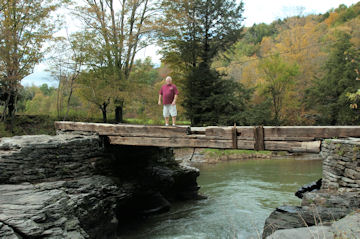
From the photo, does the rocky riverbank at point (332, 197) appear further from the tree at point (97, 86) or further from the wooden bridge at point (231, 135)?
the tree at point (97, 86)

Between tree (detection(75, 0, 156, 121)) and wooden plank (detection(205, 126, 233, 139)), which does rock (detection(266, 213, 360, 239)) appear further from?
tree (detection(75, 0, 156, 121))

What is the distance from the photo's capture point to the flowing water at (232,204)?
801 centimetres

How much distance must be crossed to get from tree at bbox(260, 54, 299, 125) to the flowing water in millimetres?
11969

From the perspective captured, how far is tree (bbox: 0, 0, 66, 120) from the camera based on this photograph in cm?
1377

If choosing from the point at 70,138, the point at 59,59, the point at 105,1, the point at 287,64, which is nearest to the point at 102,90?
the point at 59,59

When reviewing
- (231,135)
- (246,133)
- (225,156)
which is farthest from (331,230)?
(225,156)

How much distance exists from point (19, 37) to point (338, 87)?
930 inches

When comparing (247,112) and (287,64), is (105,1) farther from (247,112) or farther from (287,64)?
(287,64)

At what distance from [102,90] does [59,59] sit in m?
3.69

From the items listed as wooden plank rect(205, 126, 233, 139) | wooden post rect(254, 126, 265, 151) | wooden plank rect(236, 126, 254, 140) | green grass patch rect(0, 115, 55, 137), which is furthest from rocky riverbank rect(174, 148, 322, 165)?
wooden post rect(254, 126, 265, 151)

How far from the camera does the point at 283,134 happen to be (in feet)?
21.4

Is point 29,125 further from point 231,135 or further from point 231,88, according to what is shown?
point 231,135

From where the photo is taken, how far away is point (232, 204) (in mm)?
10312

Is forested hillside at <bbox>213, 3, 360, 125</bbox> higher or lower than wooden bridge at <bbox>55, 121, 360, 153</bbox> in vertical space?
higher
